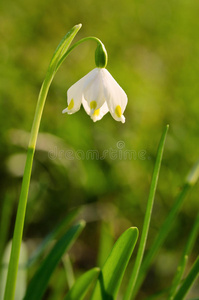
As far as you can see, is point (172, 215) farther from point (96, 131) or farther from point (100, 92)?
point (96, 131)

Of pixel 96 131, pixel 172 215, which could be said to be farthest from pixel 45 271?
pixel 96 131

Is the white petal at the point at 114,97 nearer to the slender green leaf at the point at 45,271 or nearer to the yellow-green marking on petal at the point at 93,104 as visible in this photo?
the yellow-green marking on petal at the point at 93,104

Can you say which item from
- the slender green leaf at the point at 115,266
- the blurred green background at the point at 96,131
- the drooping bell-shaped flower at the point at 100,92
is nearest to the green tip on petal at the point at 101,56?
the drooping bell-shaped flower at the point at 100,92

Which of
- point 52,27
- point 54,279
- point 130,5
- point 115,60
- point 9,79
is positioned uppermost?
point 130,5

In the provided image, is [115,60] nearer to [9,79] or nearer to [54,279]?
[9,79]

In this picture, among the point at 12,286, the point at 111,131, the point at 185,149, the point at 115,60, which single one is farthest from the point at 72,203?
the point at 115,60
